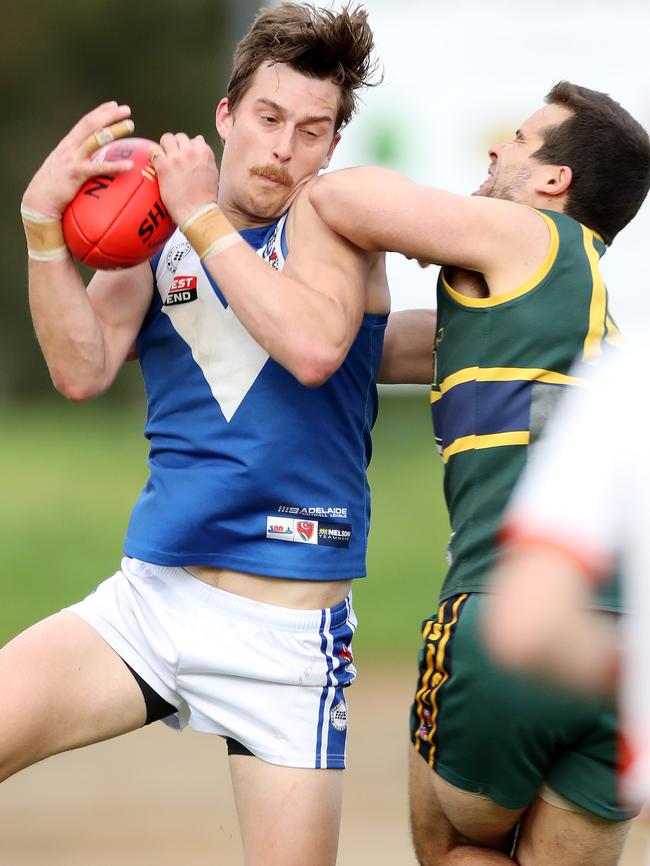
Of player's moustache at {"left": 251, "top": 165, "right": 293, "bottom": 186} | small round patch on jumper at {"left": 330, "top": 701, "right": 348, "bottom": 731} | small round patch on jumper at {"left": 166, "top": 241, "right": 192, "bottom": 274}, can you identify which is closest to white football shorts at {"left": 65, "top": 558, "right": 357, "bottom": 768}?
small round patch on jumper at {"left": 330, "top": 701, "right": 348, "bottom": 731}

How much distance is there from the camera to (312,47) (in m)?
3.69

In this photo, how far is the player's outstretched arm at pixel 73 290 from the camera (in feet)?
11.3

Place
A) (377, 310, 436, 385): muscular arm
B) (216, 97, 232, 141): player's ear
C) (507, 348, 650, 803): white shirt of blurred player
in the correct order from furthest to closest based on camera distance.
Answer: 1. (377, 310, 436, 385): muscular arm
2. (216, 97, 232, 141): player's ear
3. (507, 348, 650, 803): white shirt of blurred player

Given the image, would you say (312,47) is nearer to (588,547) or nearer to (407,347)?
(407,347)

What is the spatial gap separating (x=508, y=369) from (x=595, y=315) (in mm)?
254

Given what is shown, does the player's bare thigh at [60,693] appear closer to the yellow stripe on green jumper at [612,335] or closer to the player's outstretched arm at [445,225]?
the player's outstretched arm at [445,225]

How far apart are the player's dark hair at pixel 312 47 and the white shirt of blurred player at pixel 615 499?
2.19 metres

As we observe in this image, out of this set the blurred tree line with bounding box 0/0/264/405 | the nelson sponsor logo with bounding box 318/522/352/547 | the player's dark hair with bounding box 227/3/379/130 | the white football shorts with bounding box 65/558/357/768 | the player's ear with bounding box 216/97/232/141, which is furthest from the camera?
the blurred tree line with bounding box 0/0/264/405

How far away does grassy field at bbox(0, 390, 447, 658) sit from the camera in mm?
10523

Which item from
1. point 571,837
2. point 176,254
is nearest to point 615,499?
point 571,837

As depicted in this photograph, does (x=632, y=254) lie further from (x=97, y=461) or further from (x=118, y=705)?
(x=118, y=705)

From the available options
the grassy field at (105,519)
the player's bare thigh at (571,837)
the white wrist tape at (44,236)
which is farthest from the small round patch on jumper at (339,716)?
the grassy field at (105,519)

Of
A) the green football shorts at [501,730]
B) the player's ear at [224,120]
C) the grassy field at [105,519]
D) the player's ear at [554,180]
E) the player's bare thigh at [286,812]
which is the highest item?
the player's ear at [224,120]

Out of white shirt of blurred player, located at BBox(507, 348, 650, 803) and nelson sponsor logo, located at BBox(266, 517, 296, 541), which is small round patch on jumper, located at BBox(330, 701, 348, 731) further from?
white shirt of blurred player, located at BBox(507, 348, 650, 803)
